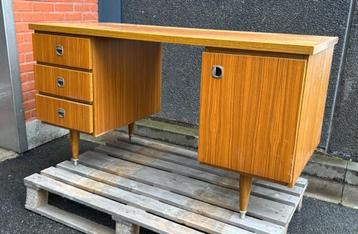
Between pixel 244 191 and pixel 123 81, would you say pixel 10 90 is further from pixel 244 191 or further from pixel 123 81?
pixel 244 191

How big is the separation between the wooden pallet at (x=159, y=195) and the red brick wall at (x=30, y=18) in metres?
0.73

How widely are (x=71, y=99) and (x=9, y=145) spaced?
3.55 ft

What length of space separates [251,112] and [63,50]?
100 cm

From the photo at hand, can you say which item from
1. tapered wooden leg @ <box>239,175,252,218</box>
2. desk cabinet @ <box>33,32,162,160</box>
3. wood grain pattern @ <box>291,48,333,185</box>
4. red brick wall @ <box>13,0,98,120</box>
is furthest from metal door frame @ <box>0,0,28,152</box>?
wood grain pattern @ <box>291,48,333,185</box>

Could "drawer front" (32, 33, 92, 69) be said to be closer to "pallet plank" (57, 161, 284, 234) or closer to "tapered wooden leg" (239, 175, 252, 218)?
"pallet plank" (57, 161, 284, 234)

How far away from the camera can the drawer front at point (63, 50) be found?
1858 mm

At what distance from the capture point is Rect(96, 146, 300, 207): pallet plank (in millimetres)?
1944

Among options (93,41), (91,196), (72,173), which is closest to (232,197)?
(91,196)

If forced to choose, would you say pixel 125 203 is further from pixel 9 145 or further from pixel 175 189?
pixel 9 145

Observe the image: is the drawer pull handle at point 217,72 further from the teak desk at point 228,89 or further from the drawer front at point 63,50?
the drawer front at point 63,50

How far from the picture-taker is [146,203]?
1.85m

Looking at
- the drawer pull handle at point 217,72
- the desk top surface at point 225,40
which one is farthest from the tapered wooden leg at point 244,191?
the desk top surface at point 225,40

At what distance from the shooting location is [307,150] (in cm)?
174

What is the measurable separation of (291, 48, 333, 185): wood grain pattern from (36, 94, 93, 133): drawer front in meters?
1.02
